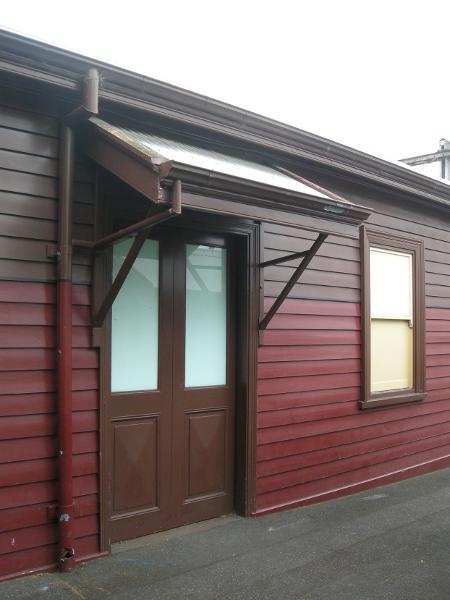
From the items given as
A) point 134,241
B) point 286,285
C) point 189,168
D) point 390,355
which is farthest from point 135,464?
point 390,355

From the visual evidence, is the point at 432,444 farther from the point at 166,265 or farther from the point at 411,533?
the point at 166,265

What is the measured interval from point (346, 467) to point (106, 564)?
289 centimetres

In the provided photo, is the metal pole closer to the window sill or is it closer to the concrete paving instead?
the concrete paving

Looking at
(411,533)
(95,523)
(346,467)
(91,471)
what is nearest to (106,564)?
(95,523)

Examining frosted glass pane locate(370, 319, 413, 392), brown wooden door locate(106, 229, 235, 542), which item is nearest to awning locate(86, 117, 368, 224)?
brown wooden door locate(106, 229, 235, 542)

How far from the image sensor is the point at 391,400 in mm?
6527

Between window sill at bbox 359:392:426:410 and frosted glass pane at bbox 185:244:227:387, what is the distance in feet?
6.28

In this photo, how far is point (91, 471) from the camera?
4.11 m

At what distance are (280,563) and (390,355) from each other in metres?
3.28

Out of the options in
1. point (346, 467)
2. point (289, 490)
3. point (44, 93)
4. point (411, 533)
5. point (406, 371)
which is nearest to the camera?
point (44, 93)

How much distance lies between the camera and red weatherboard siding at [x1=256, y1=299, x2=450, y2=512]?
531 cm

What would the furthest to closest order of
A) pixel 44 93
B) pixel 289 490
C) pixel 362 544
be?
pixel 289 490, pixel 362 544, pixel 44 93

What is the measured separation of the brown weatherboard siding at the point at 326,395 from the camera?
5.34m

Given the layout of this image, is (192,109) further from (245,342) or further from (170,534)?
(170,534)
